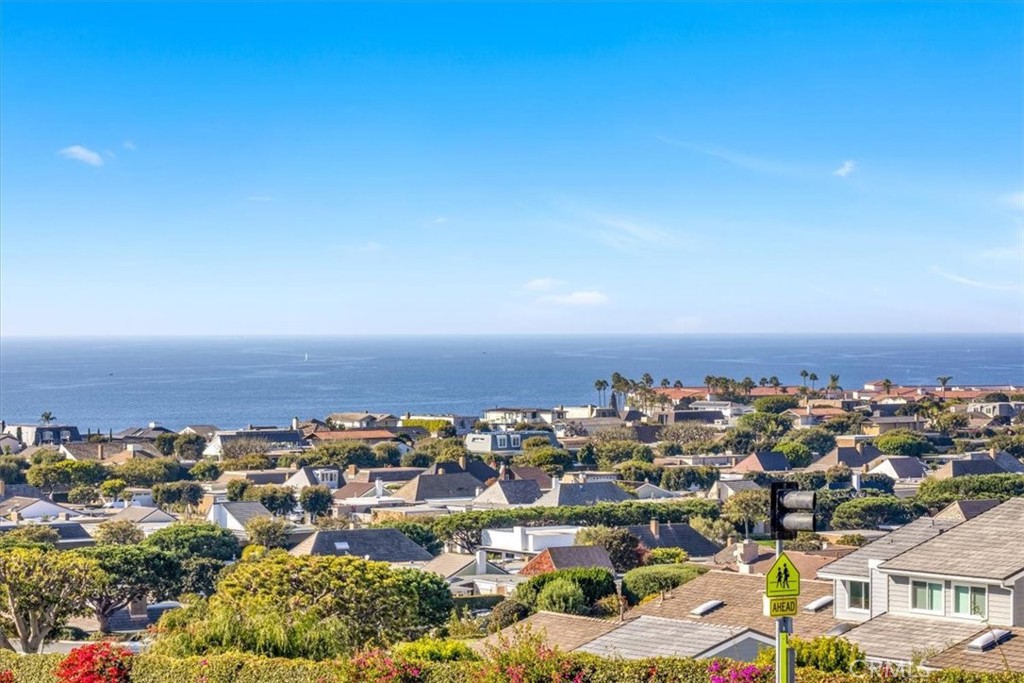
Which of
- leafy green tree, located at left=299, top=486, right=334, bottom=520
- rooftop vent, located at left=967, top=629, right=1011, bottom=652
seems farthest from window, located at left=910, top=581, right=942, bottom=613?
leafy green tree, located at left=299, top=486, right=334, bottom=520

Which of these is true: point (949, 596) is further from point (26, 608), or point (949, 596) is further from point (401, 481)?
point (401, 481)

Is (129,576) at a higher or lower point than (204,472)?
higher

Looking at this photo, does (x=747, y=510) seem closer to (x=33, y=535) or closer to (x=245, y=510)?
(x=245, y=510)

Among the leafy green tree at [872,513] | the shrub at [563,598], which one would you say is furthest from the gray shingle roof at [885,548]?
the leafy green tree at [872,513]

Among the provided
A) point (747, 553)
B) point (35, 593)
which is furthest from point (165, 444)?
point (35, 593)

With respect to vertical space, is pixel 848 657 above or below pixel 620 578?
above

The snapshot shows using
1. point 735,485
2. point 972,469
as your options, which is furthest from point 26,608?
point 972,469

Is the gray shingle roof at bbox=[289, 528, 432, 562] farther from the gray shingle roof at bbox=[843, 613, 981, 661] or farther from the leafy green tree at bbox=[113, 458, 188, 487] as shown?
the leafy green tree at bbox=[113, 458, 188, 487]

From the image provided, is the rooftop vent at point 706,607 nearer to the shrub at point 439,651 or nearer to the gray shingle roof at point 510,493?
the shrub at point 439,651
